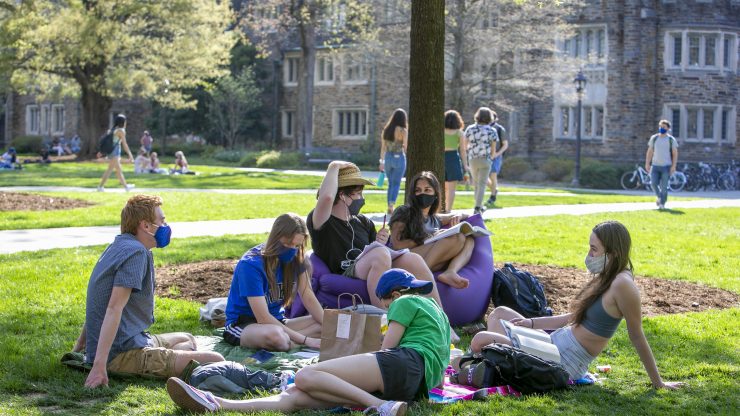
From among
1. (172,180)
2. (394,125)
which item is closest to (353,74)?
(172,180)

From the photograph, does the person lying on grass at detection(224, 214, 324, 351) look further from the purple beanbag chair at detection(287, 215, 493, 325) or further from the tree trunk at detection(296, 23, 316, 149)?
the tree trunk at detection(296, 23, 316, 149)

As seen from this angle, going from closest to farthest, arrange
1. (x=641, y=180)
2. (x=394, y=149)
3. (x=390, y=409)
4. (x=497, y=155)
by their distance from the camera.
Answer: (x=390, y=409) < (x=394, y=149) < (x=497, y=155) < (x=641, y=180)

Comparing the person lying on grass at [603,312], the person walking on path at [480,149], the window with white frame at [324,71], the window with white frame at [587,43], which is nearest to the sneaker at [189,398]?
the person lying on grass at [603,312]

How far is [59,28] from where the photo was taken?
3291cm

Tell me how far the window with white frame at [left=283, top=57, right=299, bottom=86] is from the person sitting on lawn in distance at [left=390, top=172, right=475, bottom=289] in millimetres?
43753

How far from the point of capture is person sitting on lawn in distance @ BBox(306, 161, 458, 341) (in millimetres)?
7840

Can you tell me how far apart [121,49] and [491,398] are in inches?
1368

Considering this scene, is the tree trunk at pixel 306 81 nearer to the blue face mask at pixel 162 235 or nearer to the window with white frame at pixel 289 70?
the window with white frame at pixel 289 70

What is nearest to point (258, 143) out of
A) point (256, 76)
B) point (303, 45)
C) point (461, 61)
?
point (256, 76)

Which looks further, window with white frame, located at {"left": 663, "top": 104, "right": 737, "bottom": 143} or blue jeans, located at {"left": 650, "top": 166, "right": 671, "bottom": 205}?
window with white frame, located at {"left": 663, "top": 104, "right": 737, "bottom": 143}

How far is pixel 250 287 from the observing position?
279 inches

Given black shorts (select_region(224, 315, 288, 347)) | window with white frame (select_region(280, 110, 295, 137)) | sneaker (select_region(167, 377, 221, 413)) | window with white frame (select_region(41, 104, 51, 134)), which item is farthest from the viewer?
window with white frame (select_region(41, 104, 51, 134))

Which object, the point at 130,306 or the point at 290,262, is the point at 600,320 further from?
the point at 130,306

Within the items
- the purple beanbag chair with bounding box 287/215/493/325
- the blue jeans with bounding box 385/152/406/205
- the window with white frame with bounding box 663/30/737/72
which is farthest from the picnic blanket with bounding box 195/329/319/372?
the window with white frame with bounding box 663/30/737/72
